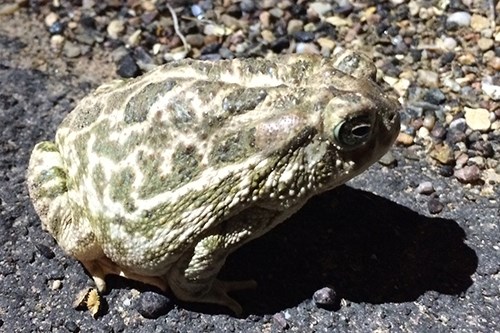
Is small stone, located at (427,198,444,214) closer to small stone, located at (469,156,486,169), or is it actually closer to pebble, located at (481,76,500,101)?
small stone, located at (469,156,486,169)

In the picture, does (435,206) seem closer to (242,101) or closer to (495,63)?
(495,63)

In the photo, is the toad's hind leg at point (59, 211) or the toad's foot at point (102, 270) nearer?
the toad's hind leg at point (59, 211)

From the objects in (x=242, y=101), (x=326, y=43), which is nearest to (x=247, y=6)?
(x=326, y=43)

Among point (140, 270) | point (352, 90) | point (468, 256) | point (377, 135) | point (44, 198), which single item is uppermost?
point (352, 90)

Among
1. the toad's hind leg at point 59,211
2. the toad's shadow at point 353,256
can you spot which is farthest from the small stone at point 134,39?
the toad's shadow at point 353,256

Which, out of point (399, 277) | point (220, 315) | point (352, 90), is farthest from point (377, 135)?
point (220, 315)

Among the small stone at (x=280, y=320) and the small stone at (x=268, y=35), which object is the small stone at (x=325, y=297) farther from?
the small stone at (x=268, y=35)

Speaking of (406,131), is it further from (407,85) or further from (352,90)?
(352,90)
